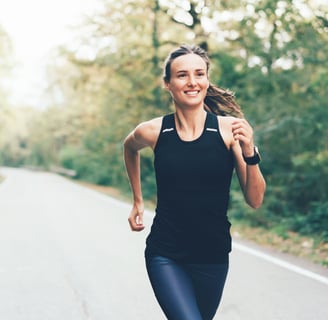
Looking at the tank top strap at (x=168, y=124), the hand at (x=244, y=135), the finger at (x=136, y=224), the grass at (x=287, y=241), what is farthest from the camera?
the grass at (x=287, y=241)

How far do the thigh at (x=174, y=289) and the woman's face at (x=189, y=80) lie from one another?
79 centimetres

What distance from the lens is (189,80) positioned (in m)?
2.67

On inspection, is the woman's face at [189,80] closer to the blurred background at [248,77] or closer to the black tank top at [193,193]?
the black tank top at [193,193]

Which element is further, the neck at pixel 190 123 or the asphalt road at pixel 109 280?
the asphalt road at pixel 109 280

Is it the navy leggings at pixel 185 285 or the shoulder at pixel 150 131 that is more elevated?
the shoulder at pixel 150 131

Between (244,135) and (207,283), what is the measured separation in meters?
0.79

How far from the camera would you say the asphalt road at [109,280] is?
17.4ft

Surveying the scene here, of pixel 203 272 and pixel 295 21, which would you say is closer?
pixel 203 272

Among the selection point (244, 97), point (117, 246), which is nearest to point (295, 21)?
point (244, 97)

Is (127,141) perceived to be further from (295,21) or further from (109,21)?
(109,21)

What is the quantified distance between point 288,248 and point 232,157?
21.8ft

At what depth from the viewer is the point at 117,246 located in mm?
8938

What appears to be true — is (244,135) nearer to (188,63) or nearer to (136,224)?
(188,63)

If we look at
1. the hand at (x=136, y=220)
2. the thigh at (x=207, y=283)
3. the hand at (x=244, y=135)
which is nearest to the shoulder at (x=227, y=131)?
the hand at (x=244, y=135)
